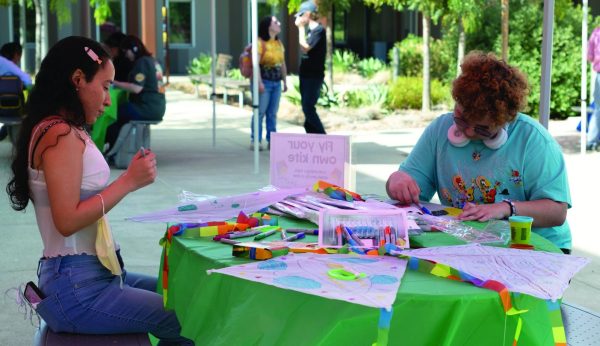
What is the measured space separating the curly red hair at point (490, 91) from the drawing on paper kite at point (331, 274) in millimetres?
1031

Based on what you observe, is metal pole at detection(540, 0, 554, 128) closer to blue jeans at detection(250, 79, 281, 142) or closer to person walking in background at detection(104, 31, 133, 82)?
person walking in background at detection(104, 31, 133, 82)

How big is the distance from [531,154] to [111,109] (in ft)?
22.9

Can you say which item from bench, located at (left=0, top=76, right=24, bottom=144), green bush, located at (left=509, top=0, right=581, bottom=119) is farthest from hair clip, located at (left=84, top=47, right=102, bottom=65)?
green bush, located at (left=509, top=0, right=581, bottom=119)

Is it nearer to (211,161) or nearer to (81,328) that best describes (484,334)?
(81,328)

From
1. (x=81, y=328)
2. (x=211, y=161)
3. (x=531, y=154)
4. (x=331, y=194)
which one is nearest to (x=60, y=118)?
(x=81, y=328)

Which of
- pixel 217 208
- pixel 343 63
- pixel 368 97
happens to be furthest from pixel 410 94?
pixel 217 208

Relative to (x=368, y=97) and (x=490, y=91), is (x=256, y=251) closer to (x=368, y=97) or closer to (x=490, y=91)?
(x=490, y=91)

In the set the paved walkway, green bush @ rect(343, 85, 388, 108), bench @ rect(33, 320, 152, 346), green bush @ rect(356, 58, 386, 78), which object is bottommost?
the paved walkway

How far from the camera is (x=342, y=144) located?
14.5 feet

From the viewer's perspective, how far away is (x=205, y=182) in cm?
947

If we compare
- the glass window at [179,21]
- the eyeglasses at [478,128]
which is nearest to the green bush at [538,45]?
the eyeglasses at [478,128]

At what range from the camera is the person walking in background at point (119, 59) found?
10.4m

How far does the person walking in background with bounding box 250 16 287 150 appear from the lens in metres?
11.5

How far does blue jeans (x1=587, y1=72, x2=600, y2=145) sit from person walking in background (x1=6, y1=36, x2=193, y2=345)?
9.25 meters
